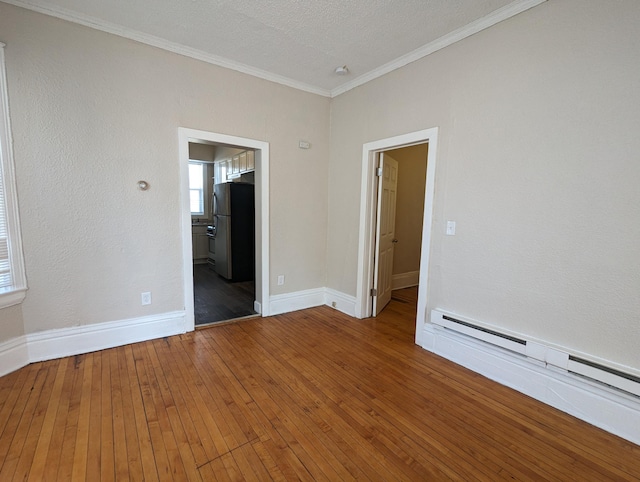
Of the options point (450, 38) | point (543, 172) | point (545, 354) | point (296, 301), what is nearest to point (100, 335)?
point (296, 301)

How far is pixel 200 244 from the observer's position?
6719 millimetres

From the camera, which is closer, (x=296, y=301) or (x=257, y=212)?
(x=257, y=212)

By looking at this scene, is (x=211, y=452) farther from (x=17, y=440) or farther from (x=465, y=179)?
(x=465, y=179)

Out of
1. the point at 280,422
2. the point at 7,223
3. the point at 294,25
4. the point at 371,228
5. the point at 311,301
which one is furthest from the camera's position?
the point at 311,301

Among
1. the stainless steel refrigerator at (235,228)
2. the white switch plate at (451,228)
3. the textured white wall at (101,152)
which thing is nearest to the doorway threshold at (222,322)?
the textured white wall at (101,152)

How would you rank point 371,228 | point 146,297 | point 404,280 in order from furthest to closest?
point 404,280 → point 371,228 → point 146,297

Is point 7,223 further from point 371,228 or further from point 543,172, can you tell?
point 543,172

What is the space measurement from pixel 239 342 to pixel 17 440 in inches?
62.3

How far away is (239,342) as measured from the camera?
294 cm

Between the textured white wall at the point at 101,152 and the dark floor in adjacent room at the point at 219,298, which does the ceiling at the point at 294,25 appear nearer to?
the textured white wall at the point at 101,152

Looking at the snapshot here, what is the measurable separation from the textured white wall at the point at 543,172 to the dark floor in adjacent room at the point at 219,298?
249 cm

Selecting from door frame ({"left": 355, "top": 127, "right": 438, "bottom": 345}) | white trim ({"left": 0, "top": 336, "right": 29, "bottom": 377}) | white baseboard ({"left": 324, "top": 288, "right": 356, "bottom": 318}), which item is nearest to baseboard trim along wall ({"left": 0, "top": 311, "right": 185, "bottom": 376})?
white trim ({"left": 0, "top": 336, "right": 29, "bottom": 377})

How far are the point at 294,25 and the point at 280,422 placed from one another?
305 cm

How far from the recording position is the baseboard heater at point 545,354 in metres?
1.75
